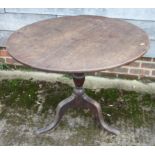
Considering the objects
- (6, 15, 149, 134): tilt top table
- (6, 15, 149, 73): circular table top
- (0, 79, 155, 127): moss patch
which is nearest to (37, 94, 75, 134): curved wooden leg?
(6, 15, 149, 134): tilt top table

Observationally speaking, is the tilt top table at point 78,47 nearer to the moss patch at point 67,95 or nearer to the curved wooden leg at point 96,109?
the curved wooden leg at point 96,109

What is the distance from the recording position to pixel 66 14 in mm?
2895

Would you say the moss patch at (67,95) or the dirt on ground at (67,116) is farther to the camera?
the moss patch at (67,95)

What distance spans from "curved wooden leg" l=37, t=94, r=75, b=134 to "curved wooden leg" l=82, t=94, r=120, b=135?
0.38 feet

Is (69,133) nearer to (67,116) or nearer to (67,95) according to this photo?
(67,116)

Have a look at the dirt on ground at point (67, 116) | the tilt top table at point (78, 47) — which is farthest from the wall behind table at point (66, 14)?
the dirt on ground at point (67, 116)

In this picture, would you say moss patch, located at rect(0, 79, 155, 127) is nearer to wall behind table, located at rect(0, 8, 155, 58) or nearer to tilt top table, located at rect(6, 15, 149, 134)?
tilt top table, located at rect(6, 15, 149, 134)

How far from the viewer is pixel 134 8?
276 cm

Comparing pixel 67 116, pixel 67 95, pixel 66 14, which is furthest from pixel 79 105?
pixel 66 14

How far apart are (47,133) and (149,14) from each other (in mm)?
1415

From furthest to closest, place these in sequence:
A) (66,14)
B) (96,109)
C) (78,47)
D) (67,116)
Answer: (66,14) → (67,116) → (96,109) → (78,47)

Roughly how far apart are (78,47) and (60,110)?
2.26 ft

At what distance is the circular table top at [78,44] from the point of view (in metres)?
1.88

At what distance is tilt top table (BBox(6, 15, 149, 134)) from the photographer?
1.88 metres
